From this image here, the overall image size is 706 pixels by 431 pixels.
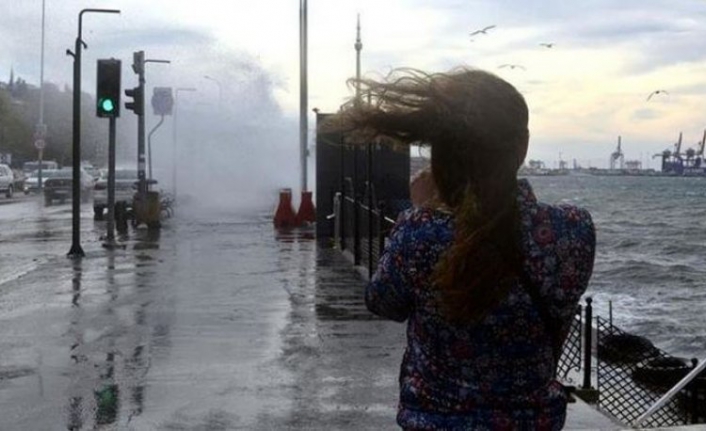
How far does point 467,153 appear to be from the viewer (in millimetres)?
2703

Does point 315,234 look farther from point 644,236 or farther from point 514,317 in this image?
point 644,236

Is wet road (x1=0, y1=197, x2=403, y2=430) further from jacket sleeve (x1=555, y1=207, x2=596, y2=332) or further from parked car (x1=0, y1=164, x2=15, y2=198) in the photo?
parked car (x1=0, y1=164, x2=15, y2=198)

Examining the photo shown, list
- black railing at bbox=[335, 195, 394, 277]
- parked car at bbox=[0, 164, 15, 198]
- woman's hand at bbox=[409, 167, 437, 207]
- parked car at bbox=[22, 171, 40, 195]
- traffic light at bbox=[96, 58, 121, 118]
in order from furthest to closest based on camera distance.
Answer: parked car at bbox=[22, 171, 40, 195]
parked car at bbox=[0, 164, 15, 198]
traffic light at bbox=[96, 58, 121, 118]
black railing at bbox=[335, 195, 394, 277]
woman's hand at bbox=[409, 167, 437, 207]

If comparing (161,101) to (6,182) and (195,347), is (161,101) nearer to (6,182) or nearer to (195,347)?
(6,182)

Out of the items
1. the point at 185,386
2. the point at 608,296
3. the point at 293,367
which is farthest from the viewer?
the point at 608,296

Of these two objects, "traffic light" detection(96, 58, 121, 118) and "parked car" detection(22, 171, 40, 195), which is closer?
"traffic light" detection(96, 58, 121, 118)

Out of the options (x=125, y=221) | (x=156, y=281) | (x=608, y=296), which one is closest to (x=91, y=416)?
(x=156, y=281)

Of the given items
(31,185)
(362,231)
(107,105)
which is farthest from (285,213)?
(31,185)

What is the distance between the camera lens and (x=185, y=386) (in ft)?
24.5

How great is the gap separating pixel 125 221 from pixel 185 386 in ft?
58.5

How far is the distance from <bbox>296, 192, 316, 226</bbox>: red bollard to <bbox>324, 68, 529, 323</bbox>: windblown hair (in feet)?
74.2

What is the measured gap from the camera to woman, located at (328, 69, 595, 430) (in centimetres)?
263

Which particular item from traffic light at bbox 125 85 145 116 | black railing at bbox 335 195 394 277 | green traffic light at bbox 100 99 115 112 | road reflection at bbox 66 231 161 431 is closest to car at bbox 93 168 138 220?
traffic light at bbox 125 85 145 116

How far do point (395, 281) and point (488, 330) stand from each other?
266mm
